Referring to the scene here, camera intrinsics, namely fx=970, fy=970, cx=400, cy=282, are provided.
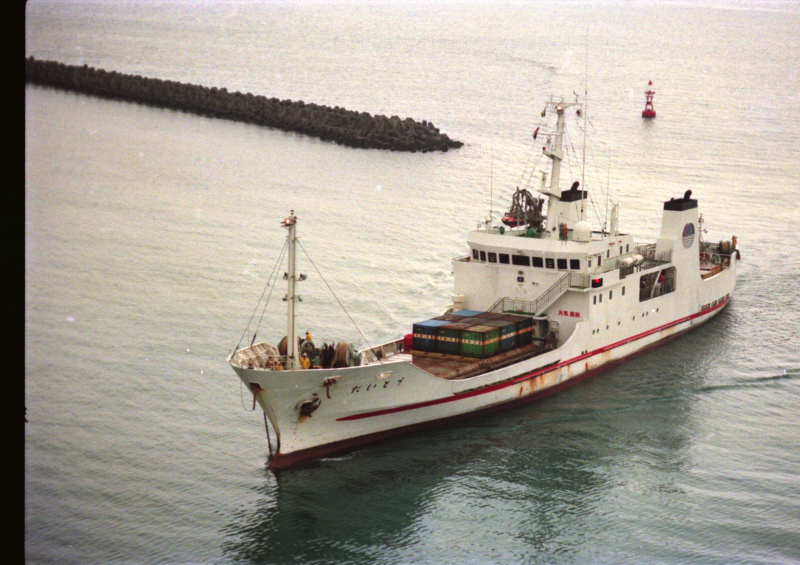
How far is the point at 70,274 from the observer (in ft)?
146

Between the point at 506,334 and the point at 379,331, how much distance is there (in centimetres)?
681

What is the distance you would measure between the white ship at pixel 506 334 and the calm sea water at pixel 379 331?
978 millimetres

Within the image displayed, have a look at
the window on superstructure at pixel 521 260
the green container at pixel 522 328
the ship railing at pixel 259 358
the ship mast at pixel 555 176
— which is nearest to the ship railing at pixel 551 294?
the green container at pixel 522 328

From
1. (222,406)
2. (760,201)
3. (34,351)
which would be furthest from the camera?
(760,201)

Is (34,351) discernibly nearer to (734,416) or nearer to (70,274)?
(70,274)

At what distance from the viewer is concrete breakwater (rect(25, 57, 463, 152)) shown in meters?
76.1

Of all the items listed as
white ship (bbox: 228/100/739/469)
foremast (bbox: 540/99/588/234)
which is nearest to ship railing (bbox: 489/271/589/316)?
white ship (bbox: 228/100/739/469)

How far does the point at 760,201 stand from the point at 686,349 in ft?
86.7

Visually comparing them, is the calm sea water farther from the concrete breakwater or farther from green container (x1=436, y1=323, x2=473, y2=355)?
green container (x1=436, y1=323, x2=473, y2=355)

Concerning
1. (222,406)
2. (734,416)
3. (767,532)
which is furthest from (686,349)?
(222,406)

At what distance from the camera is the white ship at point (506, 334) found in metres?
27.3

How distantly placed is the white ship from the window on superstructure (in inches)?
1.8

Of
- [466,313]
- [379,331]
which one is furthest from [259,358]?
[379,331]

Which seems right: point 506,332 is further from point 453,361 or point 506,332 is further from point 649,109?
point 649,109
